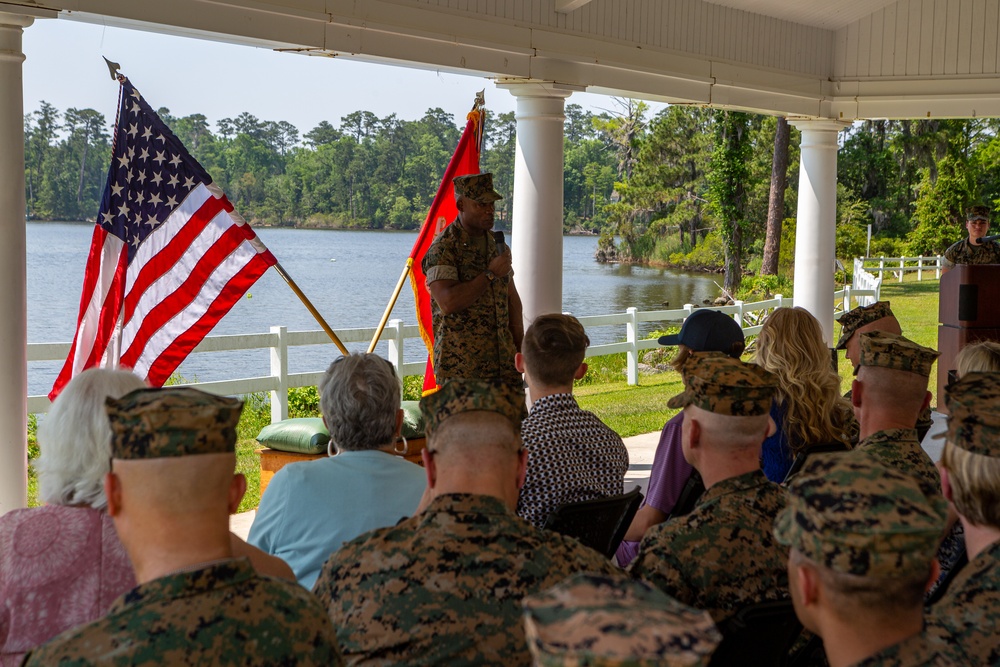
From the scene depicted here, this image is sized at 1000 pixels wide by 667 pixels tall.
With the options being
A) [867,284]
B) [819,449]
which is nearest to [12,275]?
[819,449]

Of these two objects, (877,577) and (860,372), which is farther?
(860,372)

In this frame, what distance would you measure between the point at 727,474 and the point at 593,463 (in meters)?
0.83

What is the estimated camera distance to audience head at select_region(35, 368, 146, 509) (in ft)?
7.34

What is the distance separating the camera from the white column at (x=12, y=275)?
428cm

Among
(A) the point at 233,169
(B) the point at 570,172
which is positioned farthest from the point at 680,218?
(A) the point at 233,169

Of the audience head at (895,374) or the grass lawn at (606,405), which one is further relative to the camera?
the grass lawn at (606,405)

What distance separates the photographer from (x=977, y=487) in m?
→ 2.00

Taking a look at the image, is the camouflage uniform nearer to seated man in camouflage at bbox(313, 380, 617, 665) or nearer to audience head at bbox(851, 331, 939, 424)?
audience head at bbox(851, 331, 939, 424)

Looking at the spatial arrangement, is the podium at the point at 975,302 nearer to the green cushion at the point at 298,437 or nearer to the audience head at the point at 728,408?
the green cushion at the point at 298,437

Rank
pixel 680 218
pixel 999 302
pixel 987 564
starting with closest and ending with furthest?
pixel 987 564
pixel 999 302
pixel 680 218

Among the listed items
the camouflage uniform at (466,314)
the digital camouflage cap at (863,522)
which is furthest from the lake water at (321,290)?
the digital camouflage cap at (863,522)

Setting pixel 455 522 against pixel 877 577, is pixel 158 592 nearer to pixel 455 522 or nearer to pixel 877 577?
pixel 455 522

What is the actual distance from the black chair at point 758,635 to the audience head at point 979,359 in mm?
1608

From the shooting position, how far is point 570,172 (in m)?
50.0
